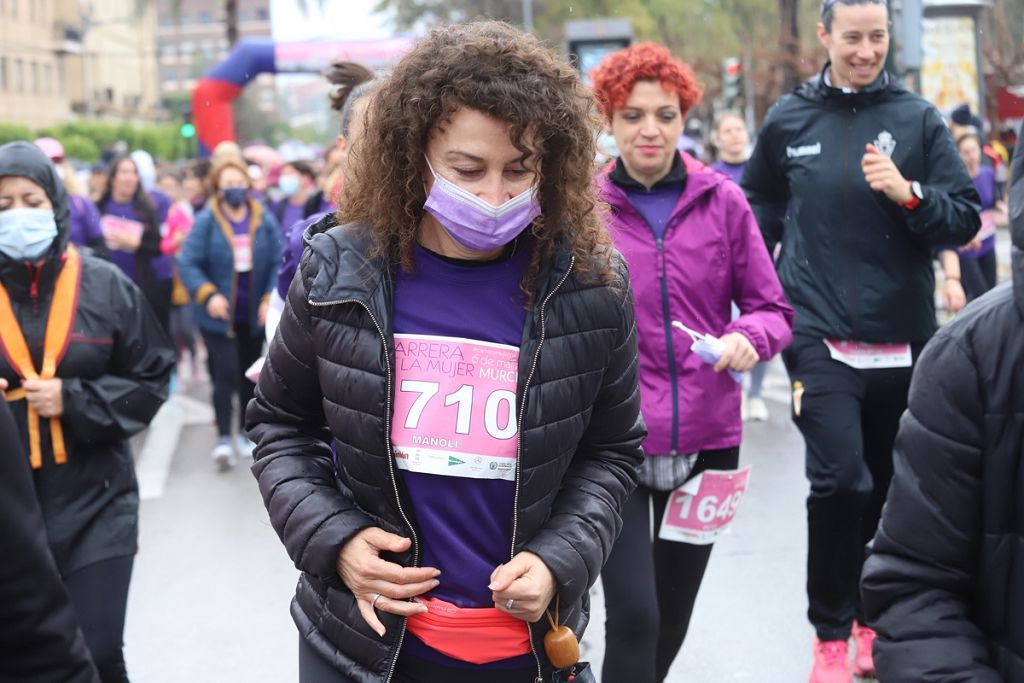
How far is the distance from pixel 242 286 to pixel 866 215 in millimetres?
5417

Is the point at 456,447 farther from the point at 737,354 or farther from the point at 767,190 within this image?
the point at 767,190

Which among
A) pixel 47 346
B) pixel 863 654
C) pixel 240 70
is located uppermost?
pixel 240 70

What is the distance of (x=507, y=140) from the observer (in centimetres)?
257

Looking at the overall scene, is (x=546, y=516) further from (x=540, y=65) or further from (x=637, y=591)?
(x=637, y=591)

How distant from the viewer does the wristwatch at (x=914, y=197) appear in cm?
450

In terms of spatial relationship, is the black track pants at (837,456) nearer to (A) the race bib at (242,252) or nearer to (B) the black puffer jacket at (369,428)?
(B) the black puffer jacket at (369,428)

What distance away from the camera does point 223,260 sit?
29.9ft

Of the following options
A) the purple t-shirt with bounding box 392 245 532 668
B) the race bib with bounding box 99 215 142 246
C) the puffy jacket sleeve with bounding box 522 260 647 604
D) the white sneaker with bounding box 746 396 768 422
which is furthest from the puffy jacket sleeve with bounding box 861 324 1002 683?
the race bib with bounding box 99 215 142 246

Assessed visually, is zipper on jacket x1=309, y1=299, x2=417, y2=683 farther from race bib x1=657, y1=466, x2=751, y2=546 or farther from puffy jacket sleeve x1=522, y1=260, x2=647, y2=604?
race bib x1=657, y1=466, x2=751, y2=546

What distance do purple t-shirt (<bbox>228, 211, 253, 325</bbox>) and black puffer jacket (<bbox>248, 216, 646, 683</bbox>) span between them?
6.43 meters

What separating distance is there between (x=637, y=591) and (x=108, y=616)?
1498 mm

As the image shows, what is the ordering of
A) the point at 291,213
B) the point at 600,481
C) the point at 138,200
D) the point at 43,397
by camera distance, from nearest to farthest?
the point at 600,481 < the point at 43,397 < the point at 138,200 < the point at 291,213

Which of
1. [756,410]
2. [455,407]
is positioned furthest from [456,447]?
[756,410]

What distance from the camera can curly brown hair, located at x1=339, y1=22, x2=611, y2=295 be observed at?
2.54 metres
